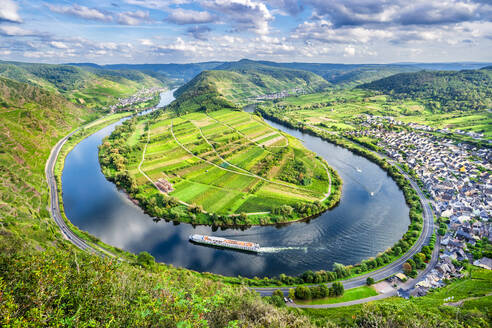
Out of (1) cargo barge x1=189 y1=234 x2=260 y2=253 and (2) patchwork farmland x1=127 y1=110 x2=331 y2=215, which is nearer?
(1) cargo barge x1=189 y1=234 x2=260 y2=253

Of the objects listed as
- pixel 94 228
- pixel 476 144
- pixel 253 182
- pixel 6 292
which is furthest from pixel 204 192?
pixel 476 144

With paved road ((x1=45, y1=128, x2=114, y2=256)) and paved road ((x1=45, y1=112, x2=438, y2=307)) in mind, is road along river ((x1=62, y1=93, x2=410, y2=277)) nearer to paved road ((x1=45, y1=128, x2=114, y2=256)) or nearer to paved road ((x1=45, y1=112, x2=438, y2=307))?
paved road ((x1=45, y1=128, x2=114, y2=256))

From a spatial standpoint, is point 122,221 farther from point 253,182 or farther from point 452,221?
point 452,221

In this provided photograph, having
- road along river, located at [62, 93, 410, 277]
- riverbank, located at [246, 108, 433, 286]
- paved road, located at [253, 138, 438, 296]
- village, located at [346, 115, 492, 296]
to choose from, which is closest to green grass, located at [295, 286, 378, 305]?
paved road, located at [253, 138, 438, 296]

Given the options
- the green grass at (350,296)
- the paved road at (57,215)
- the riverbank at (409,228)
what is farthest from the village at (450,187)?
the paved road at (57,215)

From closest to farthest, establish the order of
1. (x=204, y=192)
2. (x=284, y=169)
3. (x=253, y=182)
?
(x=204, y=192) < (x=253, y=182) < (x=284, y=169)

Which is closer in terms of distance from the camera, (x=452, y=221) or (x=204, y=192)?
(x=452, y=221)
